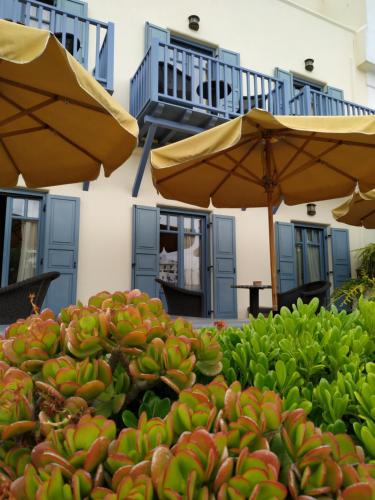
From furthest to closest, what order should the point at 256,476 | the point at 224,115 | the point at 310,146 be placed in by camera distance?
the point at 224,115 < the point at 310,146 < the point at 256,476

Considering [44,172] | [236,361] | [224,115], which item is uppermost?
[224,115]

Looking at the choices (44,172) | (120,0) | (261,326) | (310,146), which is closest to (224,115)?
(310,146)

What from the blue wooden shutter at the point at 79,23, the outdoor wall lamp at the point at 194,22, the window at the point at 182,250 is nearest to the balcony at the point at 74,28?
the blue wooden shutter at the point at 79,23

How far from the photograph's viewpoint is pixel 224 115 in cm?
636

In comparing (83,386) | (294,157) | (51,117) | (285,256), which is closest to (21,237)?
(51,117)

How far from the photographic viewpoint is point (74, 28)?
5.54 m

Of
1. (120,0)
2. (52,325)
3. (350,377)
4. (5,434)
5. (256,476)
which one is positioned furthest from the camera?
(120,0)

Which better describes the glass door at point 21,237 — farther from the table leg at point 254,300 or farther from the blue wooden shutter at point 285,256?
the blue wooden shutter at point 285,256

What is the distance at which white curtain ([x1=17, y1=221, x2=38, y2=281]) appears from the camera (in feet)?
19.1

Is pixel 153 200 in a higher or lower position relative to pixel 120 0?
lower

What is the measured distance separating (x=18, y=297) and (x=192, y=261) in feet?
13.6

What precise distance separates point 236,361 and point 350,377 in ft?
0.97

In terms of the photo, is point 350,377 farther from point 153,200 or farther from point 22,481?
point 153,200

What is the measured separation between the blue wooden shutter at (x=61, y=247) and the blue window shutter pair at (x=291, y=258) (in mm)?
4005
